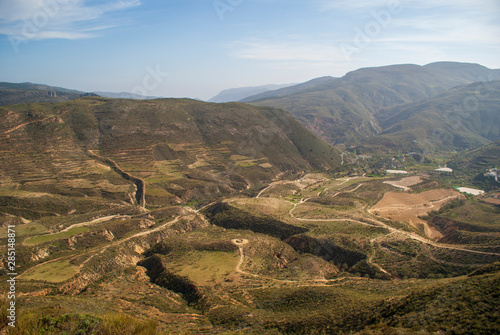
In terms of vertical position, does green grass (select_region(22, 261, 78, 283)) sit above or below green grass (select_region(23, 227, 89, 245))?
below

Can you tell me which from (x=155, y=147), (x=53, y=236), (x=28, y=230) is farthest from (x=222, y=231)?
(x=155, y=147)

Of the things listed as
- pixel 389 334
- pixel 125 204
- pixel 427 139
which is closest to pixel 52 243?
pixel 125 204

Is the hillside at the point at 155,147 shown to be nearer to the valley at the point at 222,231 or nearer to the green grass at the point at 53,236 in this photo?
the valley at the point at 222,231

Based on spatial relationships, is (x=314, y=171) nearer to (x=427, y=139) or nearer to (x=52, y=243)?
(x=52, y=243)

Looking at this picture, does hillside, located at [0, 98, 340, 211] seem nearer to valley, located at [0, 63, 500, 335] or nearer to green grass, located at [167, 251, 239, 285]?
valley, located at [0, 63, 500, 335]

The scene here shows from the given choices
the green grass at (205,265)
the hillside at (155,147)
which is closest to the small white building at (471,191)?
the hillside at (155,147)

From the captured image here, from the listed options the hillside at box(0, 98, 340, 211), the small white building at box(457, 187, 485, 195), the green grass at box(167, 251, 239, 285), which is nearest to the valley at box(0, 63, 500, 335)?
the green grass at box(167, 251, 239, 285)
